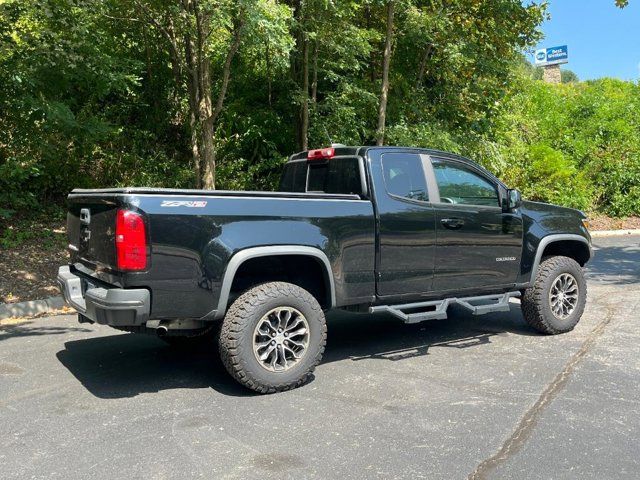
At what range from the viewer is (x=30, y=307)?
7340 millimetres

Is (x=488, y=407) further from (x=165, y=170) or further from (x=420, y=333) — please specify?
(x=165, y=170)

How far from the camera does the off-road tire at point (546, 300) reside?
6176mm

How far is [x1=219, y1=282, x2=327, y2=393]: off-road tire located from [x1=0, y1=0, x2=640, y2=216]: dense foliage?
4.63 metres

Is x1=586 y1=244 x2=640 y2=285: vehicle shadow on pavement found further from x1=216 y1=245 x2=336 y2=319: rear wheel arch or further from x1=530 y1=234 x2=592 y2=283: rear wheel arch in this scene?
x1=216 y1=245 x2=336 y2=319: rear wheel arch

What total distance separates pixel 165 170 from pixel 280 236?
320 inches

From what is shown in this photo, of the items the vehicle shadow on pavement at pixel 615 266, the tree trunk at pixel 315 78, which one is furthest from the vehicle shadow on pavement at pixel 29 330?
the vehicle shadow on pavement at pixel 615 266

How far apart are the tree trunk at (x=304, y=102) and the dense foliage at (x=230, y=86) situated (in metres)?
0.04

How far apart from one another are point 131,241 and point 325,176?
222 cm

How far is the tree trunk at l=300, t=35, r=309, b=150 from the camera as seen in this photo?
37.5ft

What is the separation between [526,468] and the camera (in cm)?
337

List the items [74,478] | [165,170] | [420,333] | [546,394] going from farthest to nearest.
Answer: [165,170]
[420,333]
[546,394]
[74,478]

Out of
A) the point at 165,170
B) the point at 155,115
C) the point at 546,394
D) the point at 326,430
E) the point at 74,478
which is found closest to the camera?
the point at 74,478

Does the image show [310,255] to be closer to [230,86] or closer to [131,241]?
[131,241]

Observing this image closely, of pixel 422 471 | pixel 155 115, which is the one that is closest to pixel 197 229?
pixel 422 471
